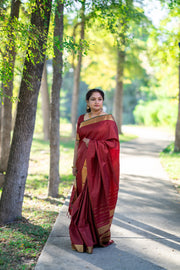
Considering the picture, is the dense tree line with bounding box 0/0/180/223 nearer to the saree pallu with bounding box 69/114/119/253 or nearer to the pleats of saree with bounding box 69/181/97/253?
the saree pallu with bounding box 69/114/119/253

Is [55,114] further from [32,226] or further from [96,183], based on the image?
[96,183]

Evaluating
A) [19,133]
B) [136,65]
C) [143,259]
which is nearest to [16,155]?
[19,133]

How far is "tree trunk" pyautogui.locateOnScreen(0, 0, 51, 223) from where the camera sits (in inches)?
209

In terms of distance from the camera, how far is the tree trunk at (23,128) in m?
5.32

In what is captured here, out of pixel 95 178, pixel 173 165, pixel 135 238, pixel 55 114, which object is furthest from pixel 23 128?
pixel 173 165

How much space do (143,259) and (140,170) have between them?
6.81m

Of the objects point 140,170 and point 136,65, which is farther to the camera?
point 136,65

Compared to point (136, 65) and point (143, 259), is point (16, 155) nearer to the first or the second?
point (143, 259)

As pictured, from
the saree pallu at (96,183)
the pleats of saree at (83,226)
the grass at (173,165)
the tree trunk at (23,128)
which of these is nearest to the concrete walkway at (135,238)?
the pleats of saree at (83,226)

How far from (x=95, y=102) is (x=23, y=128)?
63.9 inches

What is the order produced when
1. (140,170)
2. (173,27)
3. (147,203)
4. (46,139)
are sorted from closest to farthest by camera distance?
(147,203) → (140,170) → (173,27) → (46,139)

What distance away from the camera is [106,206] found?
4.38m

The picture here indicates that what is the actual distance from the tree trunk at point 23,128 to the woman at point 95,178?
133cm

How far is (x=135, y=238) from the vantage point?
15.6 ft
